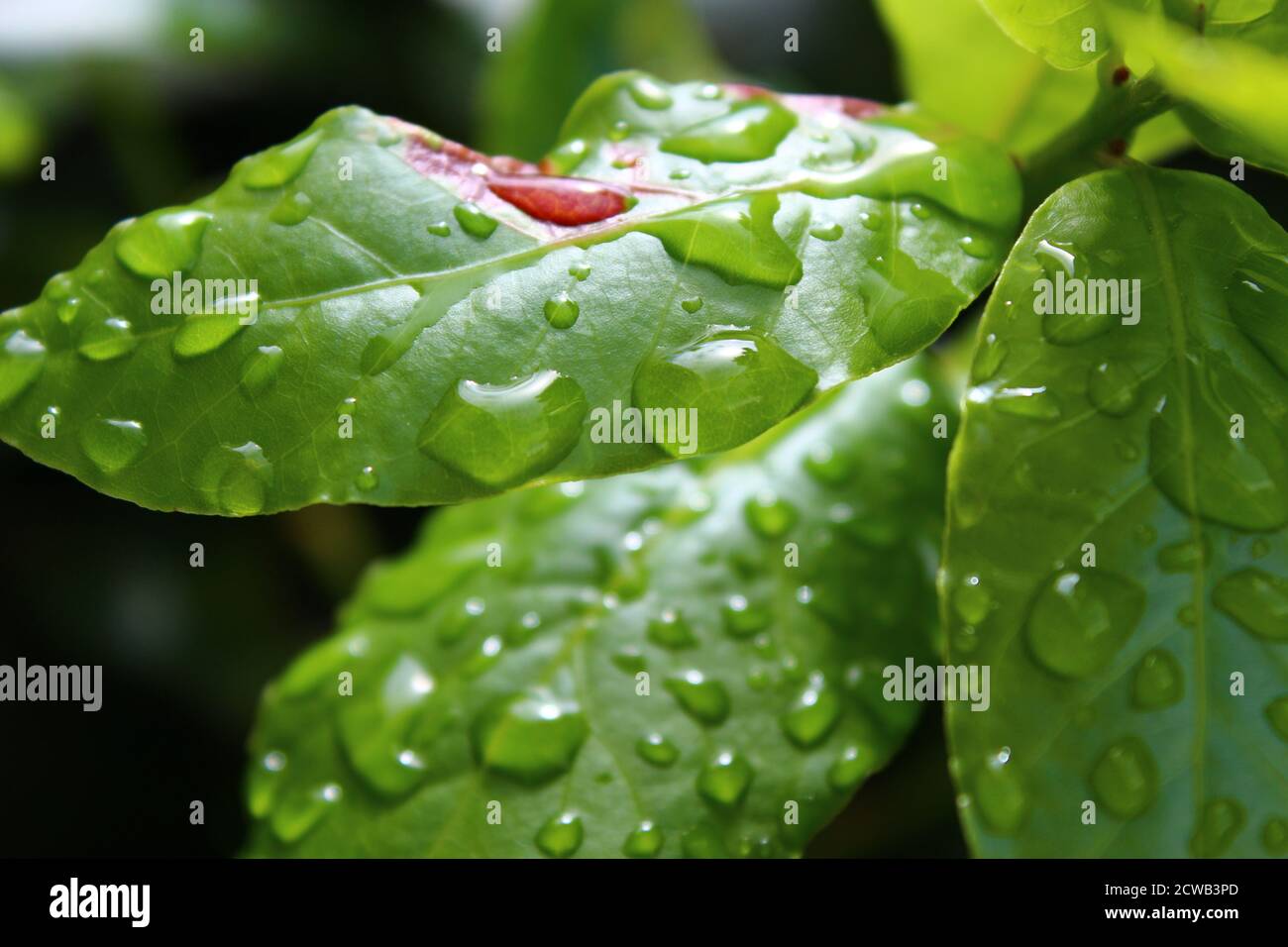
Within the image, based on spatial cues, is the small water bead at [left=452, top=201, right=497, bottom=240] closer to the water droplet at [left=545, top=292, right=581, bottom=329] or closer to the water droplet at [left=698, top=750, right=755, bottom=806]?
the water droplet at [left=545, top=292, right=581, bottom=329]

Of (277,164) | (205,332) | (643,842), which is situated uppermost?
(277,164)

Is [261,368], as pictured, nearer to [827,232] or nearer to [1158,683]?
[827,232]

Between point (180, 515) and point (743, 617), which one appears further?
point (180, 515)

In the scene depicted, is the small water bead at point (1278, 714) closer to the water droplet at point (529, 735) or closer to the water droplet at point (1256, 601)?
the water droplet at point (1256, 601)

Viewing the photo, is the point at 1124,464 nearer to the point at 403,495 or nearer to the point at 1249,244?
the point at 1249,244

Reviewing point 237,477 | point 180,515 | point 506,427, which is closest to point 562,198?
point 506,427

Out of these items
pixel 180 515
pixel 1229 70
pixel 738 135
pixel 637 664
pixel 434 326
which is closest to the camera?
pixel 1229 70

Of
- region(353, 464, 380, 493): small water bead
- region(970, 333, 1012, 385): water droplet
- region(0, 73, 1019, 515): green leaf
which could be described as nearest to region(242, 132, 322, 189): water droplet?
region(0, 73, 1019, 515): green leaf
